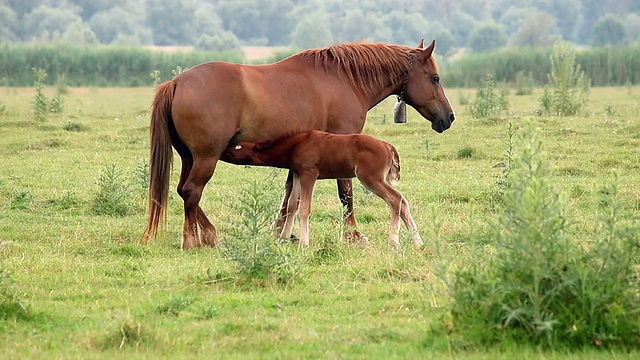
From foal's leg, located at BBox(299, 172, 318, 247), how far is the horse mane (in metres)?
1.34

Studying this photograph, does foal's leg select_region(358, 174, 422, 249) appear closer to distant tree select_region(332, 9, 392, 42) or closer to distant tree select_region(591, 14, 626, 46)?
distant tree select_region(591, 14, 626, 46)

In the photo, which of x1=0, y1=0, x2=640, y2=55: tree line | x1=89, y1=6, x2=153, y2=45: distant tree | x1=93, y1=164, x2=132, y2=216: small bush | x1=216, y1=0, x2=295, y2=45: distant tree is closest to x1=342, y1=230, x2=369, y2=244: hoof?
x1=93, y1=164, x2=132, y2=216: small bush

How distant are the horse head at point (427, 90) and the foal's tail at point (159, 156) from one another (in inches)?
104

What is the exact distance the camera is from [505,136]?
14867 mm

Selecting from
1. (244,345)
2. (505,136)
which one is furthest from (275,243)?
(505,136)

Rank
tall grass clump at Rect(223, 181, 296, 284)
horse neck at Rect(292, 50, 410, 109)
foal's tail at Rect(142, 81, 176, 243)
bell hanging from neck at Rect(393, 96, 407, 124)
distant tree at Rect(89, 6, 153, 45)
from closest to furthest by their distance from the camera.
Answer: tall grass clump at Rect(223, 181, 296, 284)
foal's tail at Rect(142, 81, 176, 243)
horse neck at Rect(292, 50, 410, 109)
bell hanging from neck at Rect(393, 96, 407, 124)
distant tree at Rect(89, 6, 153, 45)

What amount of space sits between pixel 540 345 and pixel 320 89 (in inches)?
173

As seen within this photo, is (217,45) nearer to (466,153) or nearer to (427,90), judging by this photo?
(466,153)

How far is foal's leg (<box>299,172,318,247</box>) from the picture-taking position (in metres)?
7.99

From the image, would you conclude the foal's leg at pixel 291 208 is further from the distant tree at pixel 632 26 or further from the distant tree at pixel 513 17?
the distant tree at pixel 513 17

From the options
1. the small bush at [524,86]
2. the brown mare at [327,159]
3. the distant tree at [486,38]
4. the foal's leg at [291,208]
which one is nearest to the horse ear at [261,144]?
the brown mare at [327,159]

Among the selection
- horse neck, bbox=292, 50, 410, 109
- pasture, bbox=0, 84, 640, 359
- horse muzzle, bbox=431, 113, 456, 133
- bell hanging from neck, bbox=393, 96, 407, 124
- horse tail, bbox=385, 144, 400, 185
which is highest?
horse neck, bbox=292, 50, 410, 109

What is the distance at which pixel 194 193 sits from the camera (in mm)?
8117

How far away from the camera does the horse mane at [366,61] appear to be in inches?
352
